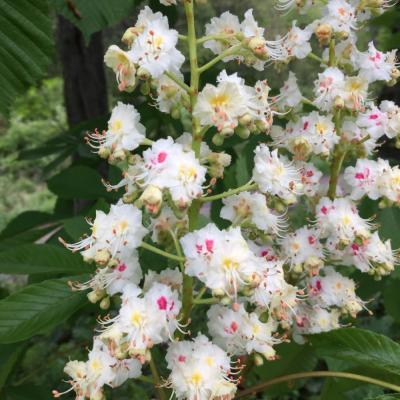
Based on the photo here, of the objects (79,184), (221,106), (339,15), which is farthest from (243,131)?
(79,184)

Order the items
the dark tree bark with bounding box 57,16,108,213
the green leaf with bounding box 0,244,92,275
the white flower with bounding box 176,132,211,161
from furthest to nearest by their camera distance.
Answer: the dark tree bark with bounding box 57,16,108,213, the green leaf with bounding box 0,244,92,275, the white flower with bounding box 176,132,211,161

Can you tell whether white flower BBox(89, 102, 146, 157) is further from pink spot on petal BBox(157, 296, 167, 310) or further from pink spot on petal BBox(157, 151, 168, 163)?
pink spot on petal BBox(157, 296, 167, 310)

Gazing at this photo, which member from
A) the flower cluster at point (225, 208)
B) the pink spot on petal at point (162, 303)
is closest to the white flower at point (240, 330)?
the flower cluster at point (225, 208)

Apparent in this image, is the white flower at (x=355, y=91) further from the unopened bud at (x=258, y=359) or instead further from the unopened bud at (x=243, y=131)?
the unopened bud at (x=258, y=359)

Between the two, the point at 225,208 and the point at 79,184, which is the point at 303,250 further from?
the point at 79,184

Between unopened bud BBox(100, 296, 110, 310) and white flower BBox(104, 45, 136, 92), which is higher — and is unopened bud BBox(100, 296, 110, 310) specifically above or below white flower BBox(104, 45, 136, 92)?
below

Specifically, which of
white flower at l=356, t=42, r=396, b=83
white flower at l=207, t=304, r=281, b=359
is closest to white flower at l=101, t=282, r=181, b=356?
white flower at l=207, t=304, r=281, b=359

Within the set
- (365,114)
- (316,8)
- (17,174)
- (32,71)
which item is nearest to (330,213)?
(365,114)
